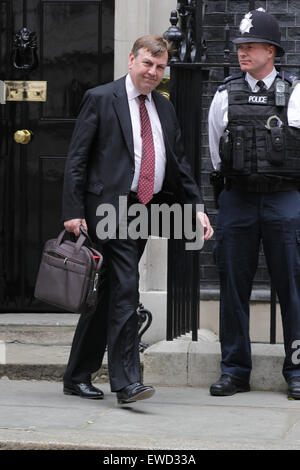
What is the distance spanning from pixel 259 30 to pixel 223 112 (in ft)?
1.60

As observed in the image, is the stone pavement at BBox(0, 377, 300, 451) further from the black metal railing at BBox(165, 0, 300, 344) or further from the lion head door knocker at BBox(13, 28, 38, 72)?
the lion head door knocker at BBox(13, 28, 38, 72)

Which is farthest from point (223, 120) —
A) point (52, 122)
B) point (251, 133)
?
point (52, 122)

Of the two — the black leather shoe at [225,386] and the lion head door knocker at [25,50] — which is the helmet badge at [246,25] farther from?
the lion head door knocker at [25,50]

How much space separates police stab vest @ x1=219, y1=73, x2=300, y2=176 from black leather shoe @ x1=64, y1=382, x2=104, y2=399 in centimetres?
141

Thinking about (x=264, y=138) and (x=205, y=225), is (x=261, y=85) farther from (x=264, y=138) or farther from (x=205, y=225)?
(x=205, y=225)

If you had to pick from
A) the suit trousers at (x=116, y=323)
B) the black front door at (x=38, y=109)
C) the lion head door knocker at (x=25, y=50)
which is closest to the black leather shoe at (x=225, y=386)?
the suit trousers at (x=116, y=323)

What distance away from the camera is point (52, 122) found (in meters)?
7.75

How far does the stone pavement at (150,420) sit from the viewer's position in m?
5.09

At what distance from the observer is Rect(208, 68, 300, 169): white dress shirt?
6.09 metres

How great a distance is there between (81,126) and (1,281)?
2.22 m

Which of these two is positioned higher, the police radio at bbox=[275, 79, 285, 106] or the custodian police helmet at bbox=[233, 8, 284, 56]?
the custodian police helmet at bbox=[233, 8, 284, 56]

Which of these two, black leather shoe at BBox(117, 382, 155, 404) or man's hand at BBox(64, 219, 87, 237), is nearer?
black leather shoe at BBox(117, 382, 155, 404)

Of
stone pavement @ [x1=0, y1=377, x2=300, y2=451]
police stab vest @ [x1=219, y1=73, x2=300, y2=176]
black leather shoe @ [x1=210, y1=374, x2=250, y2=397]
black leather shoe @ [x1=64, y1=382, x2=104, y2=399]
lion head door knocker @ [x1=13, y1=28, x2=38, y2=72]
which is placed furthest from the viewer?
lion head door knocker @ [x1=13, y1=28, x2=38, y2=72]

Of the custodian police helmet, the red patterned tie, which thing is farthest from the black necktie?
the red patterned tie
